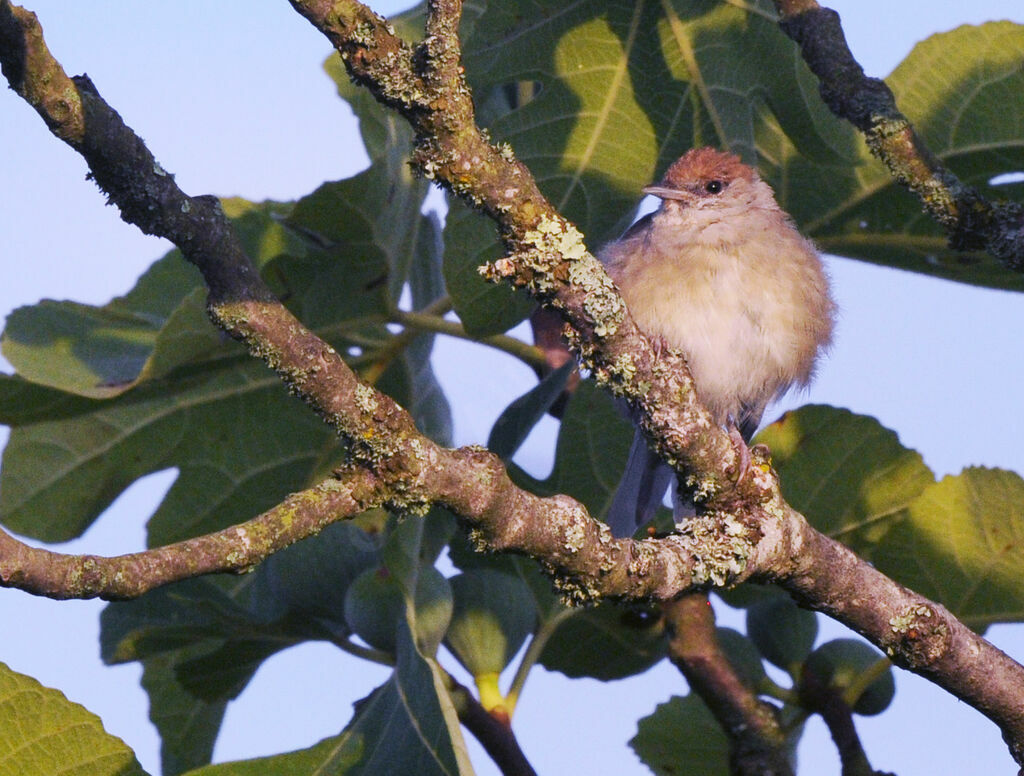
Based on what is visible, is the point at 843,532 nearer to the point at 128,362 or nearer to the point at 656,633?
the point at 656,633

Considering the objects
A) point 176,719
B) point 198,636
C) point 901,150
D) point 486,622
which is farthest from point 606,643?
point 901,150

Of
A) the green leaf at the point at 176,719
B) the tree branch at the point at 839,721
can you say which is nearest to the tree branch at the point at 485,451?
the tree branch at the point at 839,721

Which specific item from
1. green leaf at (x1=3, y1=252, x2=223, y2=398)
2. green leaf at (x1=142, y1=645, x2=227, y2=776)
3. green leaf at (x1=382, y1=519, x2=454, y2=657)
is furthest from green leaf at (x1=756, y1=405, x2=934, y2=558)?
green leaf at (x1=142, y1=645, x2=227, y2=776)

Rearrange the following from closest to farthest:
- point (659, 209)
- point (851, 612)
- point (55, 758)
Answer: point (55, 758) → point (851, 612) → point (659, 209)

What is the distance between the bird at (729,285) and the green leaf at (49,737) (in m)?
1.92

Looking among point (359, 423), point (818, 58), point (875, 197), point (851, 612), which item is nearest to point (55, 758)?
point (359, 423)

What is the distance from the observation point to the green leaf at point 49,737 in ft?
7.09

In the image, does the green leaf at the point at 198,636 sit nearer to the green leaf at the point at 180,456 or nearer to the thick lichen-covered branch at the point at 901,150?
the green leaf at the point at 180,456

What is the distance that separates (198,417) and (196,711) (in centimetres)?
86

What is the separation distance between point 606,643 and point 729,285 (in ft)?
3.87

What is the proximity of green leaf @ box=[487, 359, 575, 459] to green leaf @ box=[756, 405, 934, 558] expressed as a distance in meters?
0.70

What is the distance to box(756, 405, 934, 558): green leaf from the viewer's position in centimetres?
335

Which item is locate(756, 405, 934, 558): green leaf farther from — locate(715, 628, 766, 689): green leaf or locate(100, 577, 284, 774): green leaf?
locate(100, 577, 284, 774): green leaf

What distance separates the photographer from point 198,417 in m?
3.75
